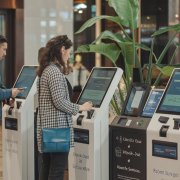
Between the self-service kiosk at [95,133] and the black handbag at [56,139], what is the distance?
217mm

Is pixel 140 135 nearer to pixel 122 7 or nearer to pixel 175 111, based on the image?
pixel 175 111

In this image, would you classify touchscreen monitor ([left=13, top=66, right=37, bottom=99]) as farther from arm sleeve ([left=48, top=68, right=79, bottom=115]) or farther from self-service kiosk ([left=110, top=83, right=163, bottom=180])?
self-service kiosk ([left=110, top=83, right=163, bottom=180])

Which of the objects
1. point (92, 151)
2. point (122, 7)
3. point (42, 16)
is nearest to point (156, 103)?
point (92, 151)

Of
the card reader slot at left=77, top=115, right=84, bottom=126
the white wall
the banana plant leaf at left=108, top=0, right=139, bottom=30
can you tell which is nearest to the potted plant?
the banana plant leaf at left=108, top=0, right=139, bottom=30

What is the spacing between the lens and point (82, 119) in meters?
4.49

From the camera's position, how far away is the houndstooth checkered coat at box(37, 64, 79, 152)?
422 cm

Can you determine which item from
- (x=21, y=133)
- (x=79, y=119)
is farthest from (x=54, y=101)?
(x=21, y=133)

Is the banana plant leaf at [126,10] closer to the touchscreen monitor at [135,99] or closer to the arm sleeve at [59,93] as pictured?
the touchscreen monitor at [135,99]

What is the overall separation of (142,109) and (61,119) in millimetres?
644

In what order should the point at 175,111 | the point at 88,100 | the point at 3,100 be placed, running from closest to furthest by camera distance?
the point at 175,111
the point at 88,100
the point at 3,100

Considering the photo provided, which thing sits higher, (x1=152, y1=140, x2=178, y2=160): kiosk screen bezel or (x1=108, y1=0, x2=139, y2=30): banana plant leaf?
(x1=108, y1=0, x2=139, y2=30): banana plant leaf

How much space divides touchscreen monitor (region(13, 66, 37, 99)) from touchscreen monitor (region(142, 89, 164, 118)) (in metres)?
1.42

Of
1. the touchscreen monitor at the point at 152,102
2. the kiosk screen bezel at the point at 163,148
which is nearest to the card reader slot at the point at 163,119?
the kiosk screen bezel at the point at 163,148

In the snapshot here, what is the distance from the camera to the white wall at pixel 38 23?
35.1ft
